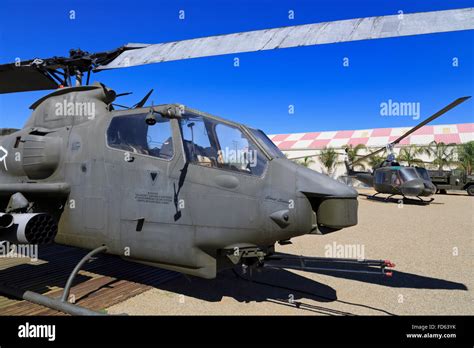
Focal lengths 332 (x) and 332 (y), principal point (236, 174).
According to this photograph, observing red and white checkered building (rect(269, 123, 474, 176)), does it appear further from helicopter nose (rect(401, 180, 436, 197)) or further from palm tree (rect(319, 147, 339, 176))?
helicopter nose (rect(401, 180, 436, 197))

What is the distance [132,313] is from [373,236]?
8433mm

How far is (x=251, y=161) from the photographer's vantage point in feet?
14.2

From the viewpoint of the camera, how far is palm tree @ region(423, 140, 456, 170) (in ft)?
115

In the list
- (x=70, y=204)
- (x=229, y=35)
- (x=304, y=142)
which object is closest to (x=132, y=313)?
(x=70, y=204)

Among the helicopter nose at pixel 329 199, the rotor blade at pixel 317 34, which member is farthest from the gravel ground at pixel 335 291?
the rotor blade at pixel 317 34

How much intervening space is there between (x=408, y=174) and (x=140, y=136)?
19247mm

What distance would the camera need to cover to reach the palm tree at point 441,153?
115ft

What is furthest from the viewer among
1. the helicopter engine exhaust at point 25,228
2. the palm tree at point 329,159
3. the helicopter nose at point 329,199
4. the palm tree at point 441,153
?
the palm tree at point 329,159

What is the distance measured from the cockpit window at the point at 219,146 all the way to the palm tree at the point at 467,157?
124 ft

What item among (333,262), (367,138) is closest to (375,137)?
(367,138)

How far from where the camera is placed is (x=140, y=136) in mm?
4711

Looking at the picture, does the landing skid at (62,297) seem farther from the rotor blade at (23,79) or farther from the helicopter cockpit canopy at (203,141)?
the rotor blade at (23,79)

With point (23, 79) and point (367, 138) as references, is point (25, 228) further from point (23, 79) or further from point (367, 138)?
point (367, 138)

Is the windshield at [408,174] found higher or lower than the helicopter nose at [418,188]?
higher
